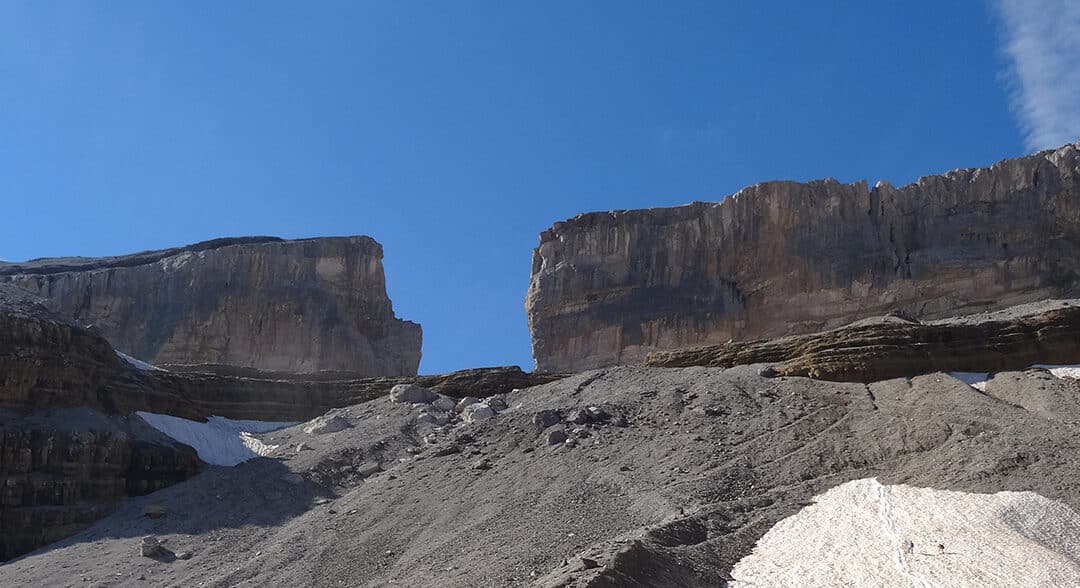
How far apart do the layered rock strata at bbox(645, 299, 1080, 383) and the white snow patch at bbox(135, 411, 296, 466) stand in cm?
1372

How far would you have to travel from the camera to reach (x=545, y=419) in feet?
82.2

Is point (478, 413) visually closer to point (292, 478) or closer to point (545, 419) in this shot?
point (545, 419)

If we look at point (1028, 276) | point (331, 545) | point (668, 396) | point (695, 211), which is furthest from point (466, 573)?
point (695, 211)

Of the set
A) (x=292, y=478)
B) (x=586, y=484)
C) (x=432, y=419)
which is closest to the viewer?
(x=586, y=484)

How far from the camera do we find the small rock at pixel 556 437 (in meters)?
23.9

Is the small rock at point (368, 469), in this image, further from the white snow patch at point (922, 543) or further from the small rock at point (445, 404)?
the white snow patch at point (922, 543)

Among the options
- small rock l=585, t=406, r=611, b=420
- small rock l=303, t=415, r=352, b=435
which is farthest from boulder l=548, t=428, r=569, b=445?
small rock l=303, t=415, r=352, b=435

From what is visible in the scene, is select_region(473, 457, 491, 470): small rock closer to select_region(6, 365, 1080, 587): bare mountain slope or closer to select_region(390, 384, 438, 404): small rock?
select_region(6, 365, 1080, 587): bare mountain slope

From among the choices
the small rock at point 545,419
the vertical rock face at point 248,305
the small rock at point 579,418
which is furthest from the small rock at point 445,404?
the vertical rock face at point 248,305

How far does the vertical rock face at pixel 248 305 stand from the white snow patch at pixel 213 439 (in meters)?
27.7

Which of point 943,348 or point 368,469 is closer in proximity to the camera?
point 368,469

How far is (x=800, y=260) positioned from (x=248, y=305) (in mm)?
28526

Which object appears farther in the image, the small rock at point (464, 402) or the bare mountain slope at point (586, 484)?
the small rock at point (464, 402)

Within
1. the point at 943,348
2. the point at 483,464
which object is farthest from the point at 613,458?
the point at 943,348
